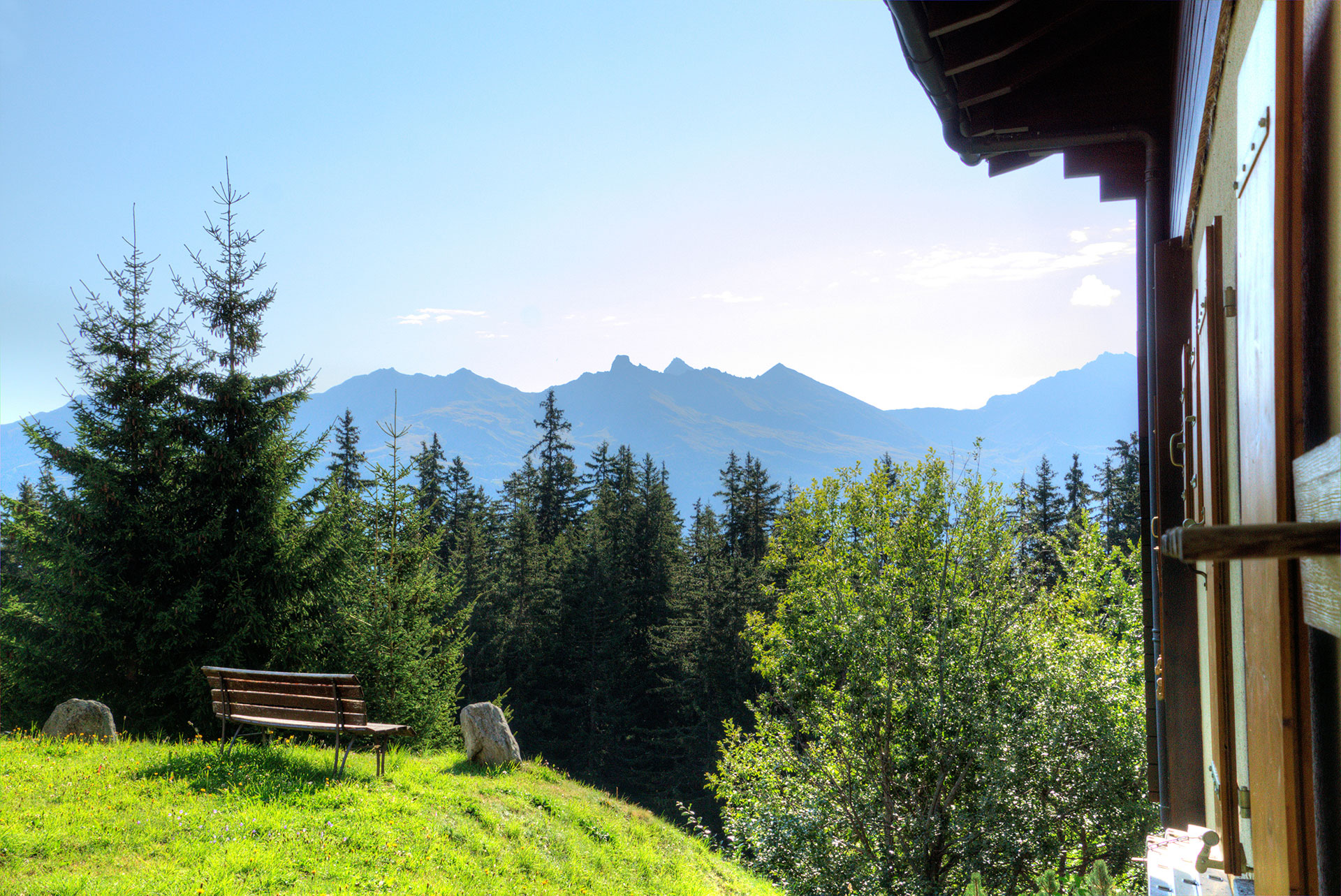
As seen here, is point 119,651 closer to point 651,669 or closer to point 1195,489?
point 1195,489

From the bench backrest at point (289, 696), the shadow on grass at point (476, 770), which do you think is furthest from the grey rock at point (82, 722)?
the shadow on grass at point (476, 770)

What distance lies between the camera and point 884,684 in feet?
36.9

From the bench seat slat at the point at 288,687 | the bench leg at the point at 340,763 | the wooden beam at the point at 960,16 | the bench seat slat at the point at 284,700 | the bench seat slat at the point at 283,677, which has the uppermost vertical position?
the wooden beam at the point at 960,16

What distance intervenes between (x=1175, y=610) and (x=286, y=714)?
25.0 ft

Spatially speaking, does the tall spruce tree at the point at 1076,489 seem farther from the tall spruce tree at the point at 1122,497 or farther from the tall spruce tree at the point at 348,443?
the tall spruce tree at the point at 348,443

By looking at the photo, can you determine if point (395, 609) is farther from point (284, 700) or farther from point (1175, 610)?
point (1175, 610)

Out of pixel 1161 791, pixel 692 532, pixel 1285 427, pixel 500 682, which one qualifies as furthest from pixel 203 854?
pixel 692 532

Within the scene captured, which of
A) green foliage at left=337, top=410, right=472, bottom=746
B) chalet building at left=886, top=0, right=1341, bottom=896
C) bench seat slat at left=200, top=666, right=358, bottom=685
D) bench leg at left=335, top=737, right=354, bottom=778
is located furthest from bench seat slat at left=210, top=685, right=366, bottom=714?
chalet building at left=886, top=0, right=1341, bottom=896

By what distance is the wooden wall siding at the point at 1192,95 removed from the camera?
2.50 meters

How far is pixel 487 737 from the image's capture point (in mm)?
9844

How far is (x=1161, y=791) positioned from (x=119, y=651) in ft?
43.8

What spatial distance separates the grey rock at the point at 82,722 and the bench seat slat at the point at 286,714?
1697 millimetres

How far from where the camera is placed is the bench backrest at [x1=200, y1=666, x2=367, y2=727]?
24.8 feet

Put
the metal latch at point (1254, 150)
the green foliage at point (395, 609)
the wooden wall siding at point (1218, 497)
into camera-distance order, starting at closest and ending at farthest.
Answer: the metal latch at point (1254, 150) → the wooden wall siding at point (1218, 497) → the green foliage at point (395, 609)
